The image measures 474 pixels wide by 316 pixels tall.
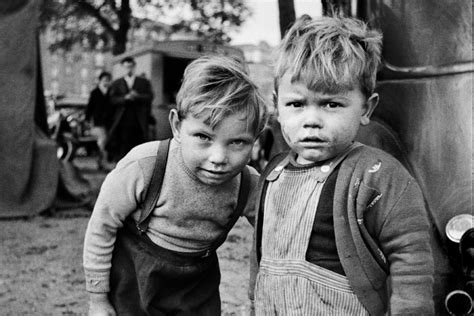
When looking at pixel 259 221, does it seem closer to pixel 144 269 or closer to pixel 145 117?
pixel 144 269

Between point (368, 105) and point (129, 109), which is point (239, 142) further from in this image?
point (129, 109)

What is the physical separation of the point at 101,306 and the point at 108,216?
348 millimetres

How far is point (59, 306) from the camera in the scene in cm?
329

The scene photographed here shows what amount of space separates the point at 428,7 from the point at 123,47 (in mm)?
16409

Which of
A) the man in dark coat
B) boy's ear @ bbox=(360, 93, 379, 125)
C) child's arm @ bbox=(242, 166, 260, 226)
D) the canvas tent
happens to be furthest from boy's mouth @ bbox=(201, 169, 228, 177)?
the man in dark coat

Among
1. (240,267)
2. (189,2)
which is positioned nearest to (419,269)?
(240,267)

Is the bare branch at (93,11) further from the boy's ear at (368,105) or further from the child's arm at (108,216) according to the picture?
the boy's ear at (368,105)

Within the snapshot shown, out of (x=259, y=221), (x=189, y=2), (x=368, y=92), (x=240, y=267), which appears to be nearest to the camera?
(x=368, y=92)

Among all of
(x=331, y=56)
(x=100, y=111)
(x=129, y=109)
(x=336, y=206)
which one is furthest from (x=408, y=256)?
(x=100, y=111)

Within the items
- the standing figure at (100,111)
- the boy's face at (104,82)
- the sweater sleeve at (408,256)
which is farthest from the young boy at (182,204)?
the boy's face at (104,82)

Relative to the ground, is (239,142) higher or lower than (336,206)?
higher

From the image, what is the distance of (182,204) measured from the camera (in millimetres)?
2078

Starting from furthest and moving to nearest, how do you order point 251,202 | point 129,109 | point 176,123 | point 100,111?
1. point 100,111
2. point 129,109
3. point 251,202
4. point 176,123

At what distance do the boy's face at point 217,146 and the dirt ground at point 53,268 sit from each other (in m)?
0.61
